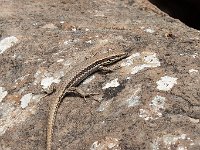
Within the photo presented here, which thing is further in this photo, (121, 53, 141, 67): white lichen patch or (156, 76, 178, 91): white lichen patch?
(121, 53, 141, 67): white lichen patch

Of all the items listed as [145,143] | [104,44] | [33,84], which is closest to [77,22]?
[104,44]

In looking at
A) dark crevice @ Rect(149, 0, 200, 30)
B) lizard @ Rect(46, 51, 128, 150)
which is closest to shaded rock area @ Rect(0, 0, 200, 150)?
lizard @ Rect(46, 51, 128, 150)

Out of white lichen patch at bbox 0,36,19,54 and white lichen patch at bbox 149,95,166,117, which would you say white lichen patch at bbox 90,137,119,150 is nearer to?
white lichen patch at bbox 149,95,166,117

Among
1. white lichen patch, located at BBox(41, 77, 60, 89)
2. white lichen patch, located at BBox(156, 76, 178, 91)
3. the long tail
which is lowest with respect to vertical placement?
white lichen patch, located at BBox(41, 77, 60, 89)

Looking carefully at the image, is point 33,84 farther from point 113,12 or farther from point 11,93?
point 113,12

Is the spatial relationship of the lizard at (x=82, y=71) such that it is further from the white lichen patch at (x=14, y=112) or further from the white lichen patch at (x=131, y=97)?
the white lichen patch at (x=131, y=97)
